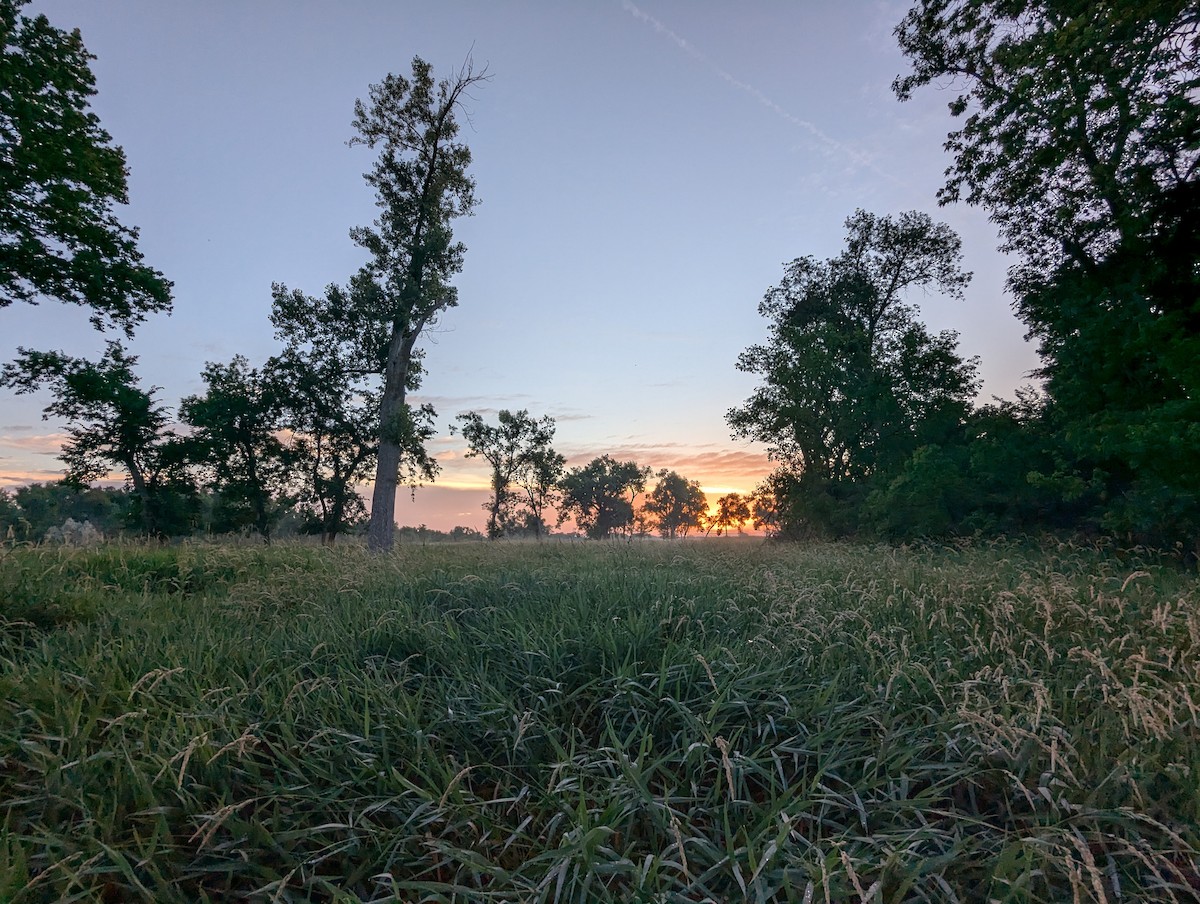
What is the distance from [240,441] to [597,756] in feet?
98.8

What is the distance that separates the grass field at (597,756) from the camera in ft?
6.64

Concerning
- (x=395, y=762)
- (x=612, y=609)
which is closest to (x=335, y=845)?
(x=395, y=762)

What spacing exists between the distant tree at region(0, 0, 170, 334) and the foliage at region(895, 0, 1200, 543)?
21713 millimetres

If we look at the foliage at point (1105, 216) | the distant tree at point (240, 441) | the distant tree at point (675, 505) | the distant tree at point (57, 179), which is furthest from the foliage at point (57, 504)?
the foliage at point (1105, 216)

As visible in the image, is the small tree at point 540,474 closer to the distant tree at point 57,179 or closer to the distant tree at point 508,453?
the distant tree at point 508,453

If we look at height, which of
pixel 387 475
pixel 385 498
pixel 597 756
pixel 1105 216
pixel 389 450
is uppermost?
pixel 1105 216

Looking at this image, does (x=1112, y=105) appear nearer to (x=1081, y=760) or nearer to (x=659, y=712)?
(x=1081, y=760)

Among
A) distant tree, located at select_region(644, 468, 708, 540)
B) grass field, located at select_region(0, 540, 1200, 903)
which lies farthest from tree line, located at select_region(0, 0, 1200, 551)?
distant tree, located at select_region(644, 468, 708, 540)

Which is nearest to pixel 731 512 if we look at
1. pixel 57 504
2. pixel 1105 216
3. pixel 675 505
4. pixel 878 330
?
pixel 675 505

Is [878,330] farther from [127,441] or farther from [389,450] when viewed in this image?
[127,441]

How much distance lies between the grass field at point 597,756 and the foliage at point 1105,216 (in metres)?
6.82

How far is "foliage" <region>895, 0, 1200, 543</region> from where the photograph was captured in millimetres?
8469

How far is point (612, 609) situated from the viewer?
4516mm

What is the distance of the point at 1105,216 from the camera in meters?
11.2
